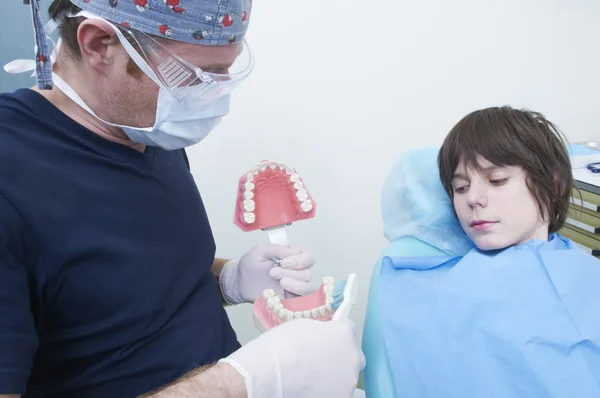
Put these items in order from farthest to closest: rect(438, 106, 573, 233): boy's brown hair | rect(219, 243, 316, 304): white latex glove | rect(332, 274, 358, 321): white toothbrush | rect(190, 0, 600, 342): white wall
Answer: rect(190, 0, 600, 342): white wall < rect(438, 106, 573, 233): boy's brown hair < rect(219, 243, 316, 304): white latex glove < rect(332, 274, 358, 321): white toothbrush

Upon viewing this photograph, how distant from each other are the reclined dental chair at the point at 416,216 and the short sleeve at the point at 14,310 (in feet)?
2.52

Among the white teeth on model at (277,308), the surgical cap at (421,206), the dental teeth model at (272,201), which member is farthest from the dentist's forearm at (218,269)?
the surgical cap at (421,206)

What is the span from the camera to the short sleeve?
650mm

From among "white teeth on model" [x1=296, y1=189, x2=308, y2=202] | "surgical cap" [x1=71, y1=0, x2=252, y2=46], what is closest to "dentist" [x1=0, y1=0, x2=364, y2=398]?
"surgical cap" [x1=71, y1=0, x2=252, y2=46]

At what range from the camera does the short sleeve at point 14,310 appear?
0.65 m

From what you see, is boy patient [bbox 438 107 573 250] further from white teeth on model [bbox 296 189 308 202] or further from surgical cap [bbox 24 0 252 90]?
surgical cap [bbox 24 0 252 90]

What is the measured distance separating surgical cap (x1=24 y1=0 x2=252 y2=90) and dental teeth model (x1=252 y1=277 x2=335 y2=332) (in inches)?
21.0

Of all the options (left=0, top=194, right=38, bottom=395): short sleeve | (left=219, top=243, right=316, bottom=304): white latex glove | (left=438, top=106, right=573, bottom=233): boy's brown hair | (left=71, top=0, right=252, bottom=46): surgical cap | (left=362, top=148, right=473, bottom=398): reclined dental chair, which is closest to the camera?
(left=0, top=194, right=38, bottom=395): short sleeve

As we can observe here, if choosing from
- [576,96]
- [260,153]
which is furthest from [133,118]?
[576,96]

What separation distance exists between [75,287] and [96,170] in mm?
205

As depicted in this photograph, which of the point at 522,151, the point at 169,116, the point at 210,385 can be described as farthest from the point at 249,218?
the point at 522,151

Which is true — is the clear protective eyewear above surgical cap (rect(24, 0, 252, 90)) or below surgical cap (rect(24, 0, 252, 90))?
below

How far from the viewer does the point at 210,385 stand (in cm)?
74

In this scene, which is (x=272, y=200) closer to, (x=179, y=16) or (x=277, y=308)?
(x=277, y=308)
